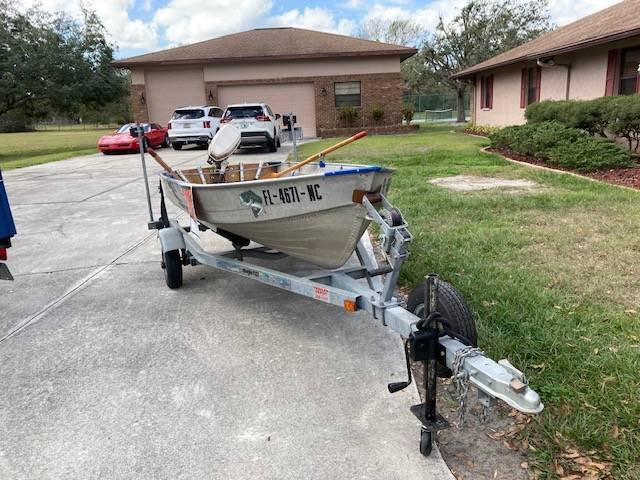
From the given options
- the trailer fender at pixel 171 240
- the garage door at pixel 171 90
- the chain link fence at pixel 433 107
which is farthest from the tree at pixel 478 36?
the trailer fender at pixel 171 240

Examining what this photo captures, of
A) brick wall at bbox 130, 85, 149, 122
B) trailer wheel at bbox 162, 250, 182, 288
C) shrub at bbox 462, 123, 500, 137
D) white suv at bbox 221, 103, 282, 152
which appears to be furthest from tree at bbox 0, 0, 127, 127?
trailer wheel at bbox 162, 250, 182, 288

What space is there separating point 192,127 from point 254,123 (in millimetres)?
3636

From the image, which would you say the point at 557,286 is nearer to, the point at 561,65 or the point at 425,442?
the point at 425,442

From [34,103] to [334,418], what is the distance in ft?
95.8

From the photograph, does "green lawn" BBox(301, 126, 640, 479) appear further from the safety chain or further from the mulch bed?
the mulch bed

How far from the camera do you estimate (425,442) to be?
2562mm

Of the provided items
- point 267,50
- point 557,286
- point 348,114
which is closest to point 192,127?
point 267,50

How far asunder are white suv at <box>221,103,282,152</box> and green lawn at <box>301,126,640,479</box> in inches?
417

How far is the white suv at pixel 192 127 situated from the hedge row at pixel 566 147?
38.6ft

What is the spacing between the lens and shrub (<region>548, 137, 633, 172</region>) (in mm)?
10188

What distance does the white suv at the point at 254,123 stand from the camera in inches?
732

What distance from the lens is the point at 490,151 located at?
15.0 meters

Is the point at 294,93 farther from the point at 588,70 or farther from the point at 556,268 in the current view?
the point at 556,268

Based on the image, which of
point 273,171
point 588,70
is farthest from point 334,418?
point 588,70
